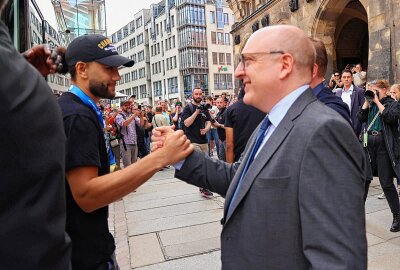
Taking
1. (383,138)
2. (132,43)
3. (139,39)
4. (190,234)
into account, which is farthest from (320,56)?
(132,43)

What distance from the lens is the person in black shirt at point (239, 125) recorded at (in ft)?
15.9

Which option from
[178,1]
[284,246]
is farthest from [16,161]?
[178,1]

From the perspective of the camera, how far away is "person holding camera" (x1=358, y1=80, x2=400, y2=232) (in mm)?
4742

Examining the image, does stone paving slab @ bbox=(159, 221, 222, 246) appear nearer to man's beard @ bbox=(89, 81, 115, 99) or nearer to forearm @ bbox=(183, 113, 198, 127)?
forearm @ bbox=(183, 113, 198, 127)

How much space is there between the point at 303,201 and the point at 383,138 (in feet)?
13.5

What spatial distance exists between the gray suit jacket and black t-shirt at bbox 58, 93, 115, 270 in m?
0.72

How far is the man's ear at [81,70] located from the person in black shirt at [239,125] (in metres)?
2.90

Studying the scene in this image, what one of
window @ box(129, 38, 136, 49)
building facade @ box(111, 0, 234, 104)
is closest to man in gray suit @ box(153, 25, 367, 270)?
building facade @ box(111, 0, 234, 104)

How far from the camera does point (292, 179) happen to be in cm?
142

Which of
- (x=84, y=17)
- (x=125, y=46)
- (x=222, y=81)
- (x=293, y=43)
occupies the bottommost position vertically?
(x=293, y=43)

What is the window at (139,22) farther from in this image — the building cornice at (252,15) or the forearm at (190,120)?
the forearm at (190,120)

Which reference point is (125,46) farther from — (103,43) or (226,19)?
(103,43)

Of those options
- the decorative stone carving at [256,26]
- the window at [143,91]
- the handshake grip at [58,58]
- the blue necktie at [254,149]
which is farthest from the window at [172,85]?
the blue necktie at [254,149]

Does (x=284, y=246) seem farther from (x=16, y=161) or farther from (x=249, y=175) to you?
(x=16, y=161)
